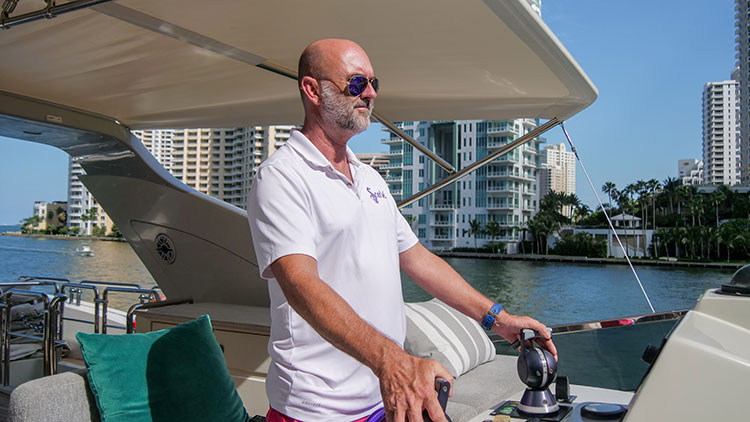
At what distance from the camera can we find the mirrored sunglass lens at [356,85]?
3.85 feet

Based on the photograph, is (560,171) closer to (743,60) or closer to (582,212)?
(743,60)

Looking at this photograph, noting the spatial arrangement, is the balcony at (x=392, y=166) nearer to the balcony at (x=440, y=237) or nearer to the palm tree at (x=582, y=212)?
the balcony at (x=440, y=237)

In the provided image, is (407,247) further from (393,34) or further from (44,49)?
(44,49)

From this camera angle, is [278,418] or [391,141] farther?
[391,141]

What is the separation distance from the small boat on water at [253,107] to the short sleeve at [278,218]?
1.88 ft

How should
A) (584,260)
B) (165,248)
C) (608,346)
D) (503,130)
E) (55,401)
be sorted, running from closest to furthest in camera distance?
(55,401), (608,346), (165,248), (584,260), (503,130)

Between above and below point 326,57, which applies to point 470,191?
above

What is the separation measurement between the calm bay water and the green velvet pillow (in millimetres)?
24473

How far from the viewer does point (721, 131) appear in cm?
10388

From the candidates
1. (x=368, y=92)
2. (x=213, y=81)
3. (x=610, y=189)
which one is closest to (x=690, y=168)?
(x=610, y=189)

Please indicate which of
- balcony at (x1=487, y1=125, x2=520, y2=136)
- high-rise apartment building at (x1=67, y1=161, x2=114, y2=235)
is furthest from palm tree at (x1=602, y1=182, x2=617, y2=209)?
high-rise apartment building at (x1=67, y1=161, x2=114, y2=235)

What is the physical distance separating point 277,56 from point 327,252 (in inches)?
69.3

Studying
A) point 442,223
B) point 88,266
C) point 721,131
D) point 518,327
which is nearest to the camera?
point 518,327

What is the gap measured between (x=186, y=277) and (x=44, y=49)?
1956mm
